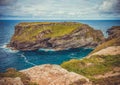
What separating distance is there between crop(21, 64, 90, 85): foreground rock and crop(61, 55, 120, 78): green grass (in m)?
1.82

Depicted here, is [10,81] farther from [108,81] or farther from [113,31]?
[113,31]

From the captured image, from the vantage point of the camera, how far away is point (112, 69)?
16328mm

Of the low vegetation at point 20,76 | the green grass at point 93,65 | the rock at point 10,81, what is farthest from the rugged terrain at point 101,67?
the rock at point 10,81

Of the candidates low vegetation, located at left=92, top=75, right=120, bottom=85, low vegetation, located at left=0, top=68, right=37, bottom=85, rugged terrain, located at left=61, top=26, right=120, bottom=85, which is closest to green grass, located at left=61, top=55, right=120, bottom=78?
rugged terrain, located at left=61, top=26, right=120, bottom=85

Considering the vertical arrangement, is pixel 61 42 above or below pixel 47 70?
below

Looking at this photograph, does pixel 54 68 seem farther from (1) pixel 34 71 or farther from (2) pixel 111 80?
(2) pixel 111 80

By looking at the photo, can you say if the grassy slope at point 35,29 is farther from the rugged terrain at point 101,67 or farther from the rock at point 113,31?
the rugged terrain at point 101,67

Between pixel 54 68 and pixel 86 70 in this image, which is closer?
pixel 54 68

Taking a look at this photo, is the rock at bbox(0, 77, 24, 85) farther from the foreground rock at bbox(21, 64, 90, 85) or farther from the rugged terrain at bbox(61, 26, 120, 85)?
the rugged terrain at bbox(61, 26, 120, 85)

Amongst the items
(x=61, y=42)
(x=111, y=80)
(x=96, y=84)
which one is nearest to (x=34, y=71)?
(x=96, y=84)

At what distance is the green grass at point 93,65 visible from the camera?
16094mm

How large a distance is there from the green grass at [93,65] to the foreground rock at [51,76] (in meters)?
1.82

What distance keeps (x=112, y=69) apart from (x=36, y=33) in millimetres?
22858

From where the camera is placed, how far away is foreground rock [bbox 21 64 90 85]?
13.6 meters
